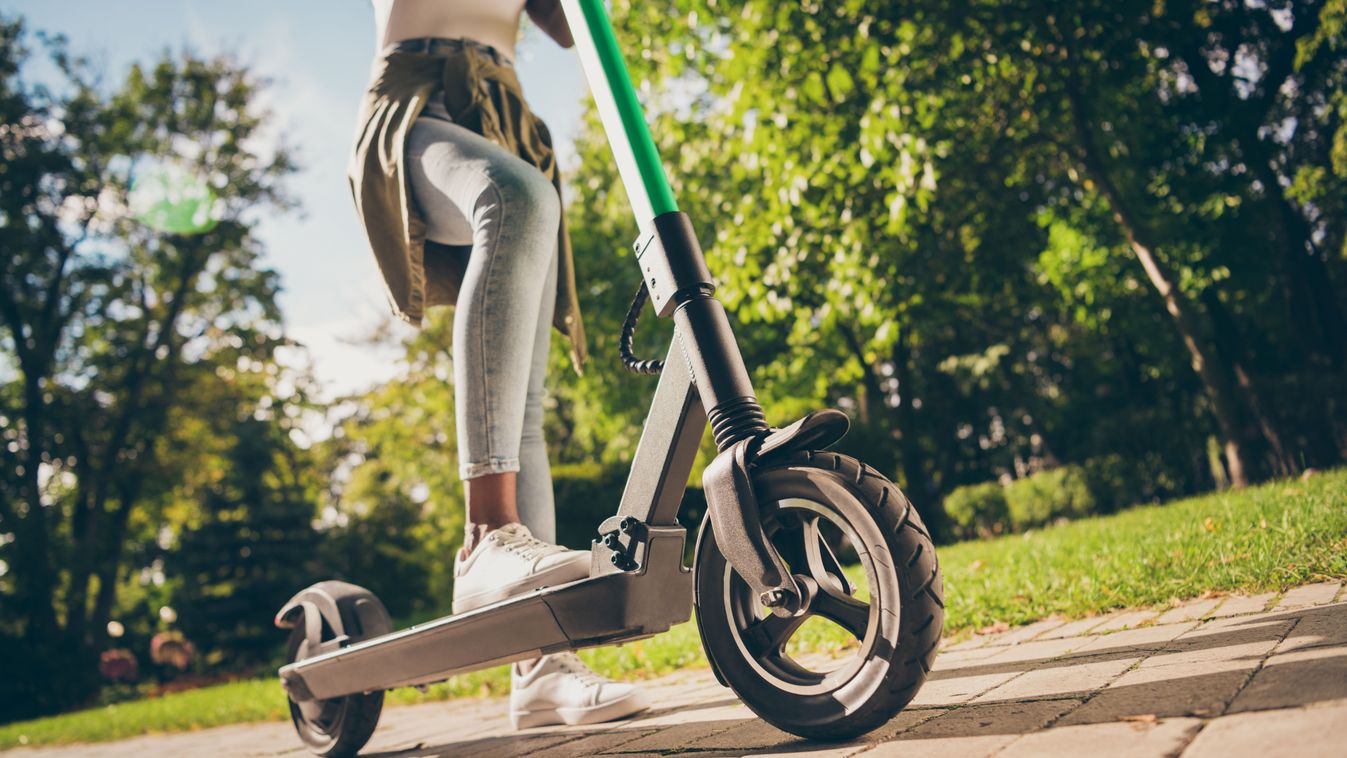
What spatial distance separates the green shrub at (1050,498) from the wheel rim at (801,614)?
16.9 metres

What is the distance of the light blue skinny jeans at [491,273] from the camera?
219 centimetres

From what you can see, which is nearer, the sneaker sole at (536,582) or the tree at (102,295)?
the sneaker sole at (536,582)

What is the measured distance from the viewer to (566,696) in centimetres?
257

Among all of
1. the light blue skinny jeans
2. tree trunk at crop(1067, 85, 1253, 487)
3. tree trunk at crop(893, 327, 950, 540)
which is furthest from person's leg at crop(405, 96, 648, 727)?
tree trunk at crop(893, 327, 950, 540)

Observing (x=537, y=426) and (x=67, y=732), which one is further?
(x=67, y=732)

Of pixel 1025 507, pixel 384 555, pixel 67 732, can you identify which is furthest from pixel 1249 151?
pixel 384 555

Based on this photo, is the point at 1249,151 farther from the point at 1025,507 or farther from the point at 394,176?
the point at 394,176

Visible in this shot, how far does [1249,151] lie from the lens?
1416cm

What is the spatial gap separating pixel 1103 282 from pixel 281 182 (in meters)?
20.0

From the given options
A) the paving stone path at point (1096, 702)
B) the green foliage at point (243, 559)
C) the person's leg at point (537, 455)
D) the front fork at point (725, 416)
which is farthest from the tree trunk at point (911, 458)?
the green foliage at point (243, 559)

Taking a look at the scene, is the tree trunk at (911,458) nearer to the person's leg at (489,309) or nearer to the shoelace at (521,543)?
the person's leg at (489,309)

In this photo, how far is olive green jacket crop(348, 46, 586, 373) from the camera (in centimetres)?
242

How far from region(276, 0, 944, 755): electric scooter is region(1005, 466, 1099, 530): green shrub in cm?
1694

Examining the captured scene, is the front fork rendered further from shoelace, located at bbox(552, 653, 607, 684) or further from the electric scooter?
shoelace, located at bbox(552, 653, 607, 684)
